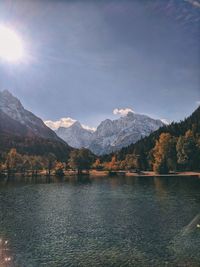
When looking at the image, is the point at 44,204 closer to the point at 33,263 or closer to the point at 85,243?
the point at 85,243

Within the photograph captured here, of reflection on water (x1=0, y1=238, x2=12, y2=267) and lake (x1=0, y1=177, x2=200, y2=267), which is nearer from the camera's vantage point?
reflection on water (x1=0, y1=238, x2=12, y2=267)

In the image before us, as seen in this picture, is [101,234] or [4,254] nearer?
[4,254]

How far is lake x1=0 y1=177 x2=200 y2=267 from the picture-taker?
47938mm

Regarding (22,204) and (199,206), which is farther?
(22,204)

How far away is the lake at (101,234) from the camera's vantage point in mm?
47938

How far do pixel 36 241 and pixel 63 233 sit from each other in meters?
7.15

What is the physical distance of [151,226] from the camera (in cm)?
6769

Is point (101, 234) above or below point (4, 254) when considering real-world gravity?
above

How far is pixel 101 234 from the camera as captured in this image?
62.2 m

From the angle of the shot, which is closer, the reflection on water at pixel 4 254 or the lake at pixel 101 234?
the reflection on water at pixel 4 254

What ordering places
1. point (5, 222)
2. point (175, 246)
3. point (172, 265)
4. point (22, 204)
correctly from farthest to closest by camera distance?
point (22, 204), point (5, 222), point (175, 246), point (172, 265)

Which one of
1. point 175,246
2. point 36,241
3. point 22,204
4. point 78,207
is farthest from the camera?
point 22,204

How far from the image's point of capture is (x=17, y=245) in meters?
55.7

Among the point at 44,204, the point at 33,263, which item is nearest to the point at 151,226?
the point at 33,263
